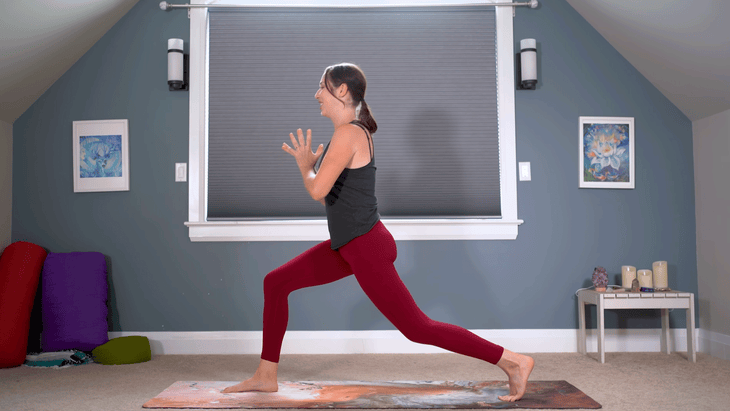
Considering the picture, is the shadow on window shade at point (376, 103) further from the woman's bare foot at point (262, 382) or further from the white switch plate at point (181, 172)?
the woman's bare foot at point (262, 382)

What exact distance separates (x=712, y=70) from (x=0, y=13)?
389cm

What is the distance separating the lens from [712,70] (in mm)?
2926

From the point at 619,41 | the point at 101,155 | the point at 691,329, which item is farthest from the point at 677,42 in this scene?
the point at 101,155

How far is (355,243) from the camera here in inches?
80.0

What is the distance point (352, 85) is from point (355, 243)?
2.12 ft

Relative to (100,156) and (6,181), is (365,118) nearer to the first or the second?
(100,156)

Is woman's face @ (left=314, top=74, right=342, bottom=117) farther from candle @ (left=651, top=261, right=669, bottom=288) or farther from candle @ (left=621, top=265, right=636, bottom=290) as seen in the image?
Result: candle @ (left=651, top=261, right=669, bottom=288)

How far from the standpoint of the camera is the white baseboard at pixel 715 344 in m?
3.07

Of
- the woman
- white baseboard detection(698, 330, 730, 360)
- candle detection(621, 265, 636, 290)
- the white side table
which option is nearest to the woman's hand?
the woman

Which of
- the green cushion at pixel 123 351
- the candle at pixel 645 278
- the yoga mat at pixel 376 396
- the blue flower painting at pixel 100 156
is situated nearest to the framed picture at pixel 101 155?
the blue flower painting at pixel 100 156

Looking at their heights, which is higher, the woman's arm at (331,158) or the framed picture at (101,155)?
the framed picture at (101,155)

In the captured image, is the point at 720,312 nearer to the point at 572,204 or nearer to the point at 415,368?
the point at 572,204

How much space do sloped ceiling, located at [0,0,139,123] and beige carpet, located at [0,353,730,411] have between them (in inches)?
67.4

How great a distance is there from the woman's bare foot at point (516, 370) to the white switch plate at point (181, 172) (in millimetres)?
2328
